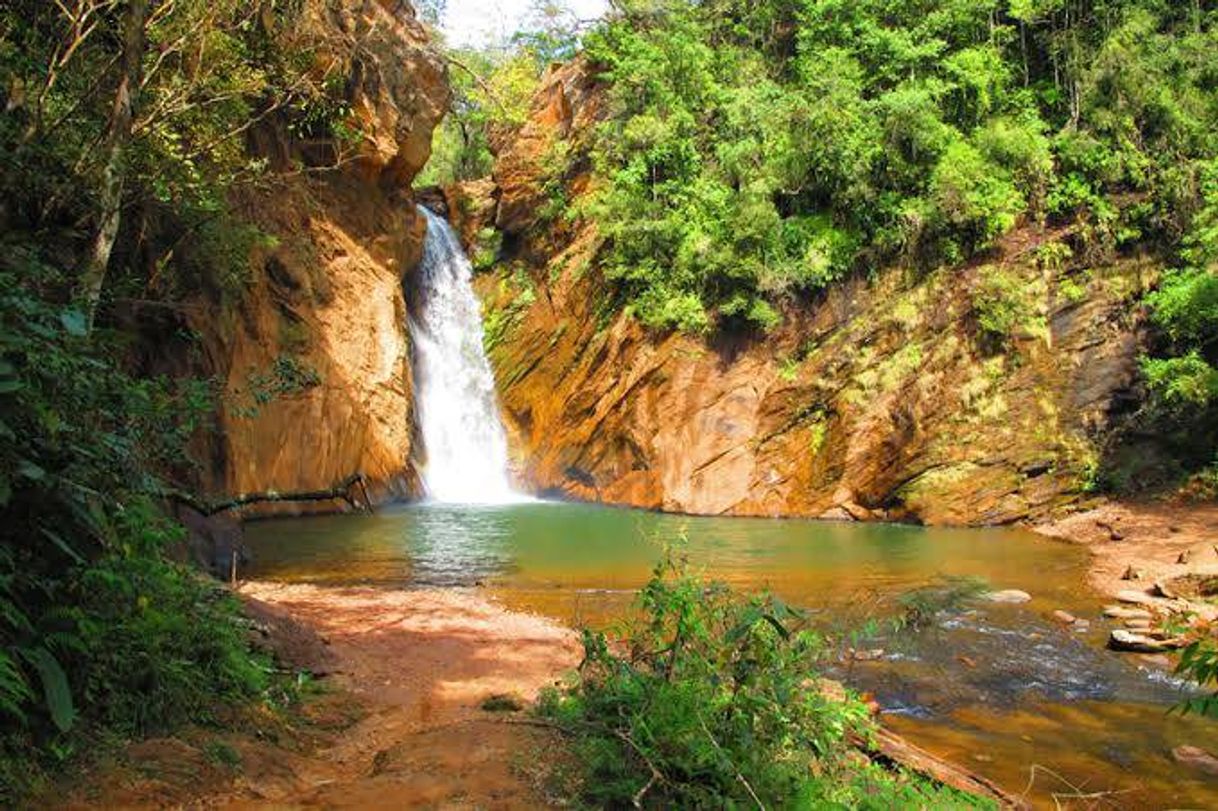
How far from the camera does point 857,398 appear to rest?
19328 mm

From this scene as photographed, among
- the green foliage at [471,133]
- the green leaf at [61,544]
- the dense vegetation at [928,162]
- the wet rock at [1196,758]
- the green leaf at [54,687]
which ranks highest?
the green foliage at [471,133]

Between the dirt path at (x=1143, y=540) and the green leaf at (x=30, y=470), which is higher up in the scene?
the green leaf at (x=30, y=470)

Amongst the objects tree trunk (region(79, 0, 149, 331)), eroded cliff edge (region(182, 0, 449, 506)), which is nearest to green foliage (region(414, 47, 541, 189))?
eroded cliff edge (region(182, 0, 449, 506))

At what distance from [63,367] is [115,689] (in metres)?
1.48

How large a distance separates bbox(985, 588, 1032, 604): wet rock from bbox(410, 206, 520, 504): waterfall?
13.4m

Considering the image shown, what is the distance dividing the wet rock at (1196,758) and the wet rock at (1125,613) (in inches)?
143

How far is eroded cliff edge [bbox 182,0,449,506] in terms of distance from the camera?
15.8 m

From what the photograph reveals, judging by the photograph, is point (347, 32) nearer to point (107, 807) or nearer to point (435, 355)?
point (435, 355)

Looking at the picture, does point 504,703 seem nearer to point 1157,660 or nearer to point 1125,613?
point 1157,660

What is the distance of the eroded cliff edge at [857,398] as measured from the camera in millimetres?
17797

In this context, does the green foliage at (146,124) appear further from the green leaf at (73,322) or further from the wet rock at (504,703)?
the wet rock at (504,703)

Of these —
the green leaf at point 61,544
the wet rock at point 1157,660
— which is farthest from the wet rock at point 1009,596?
the green leaf at point 61,544

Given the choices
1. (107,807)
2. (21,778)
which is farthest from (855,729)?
(21,778)

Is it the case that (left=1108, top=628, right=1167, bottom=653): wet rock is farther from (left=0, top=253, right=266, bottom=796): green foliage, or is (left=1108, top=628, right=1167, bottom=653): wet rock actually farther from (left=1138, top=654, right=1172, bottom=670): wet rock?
(left=0, top=253, right=266, bottom=796): green foliage
